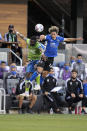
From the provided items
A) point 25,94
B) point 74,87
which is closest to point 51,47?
point 25,94

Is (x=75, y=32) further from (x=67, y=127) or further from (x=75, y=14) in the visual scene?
(x=67, y=127)

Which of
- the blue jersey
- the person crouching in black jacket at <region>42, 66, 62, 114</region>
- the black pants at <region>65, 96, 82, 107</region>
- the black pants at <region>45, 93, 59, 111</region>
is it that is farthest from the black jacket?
the blue jersey

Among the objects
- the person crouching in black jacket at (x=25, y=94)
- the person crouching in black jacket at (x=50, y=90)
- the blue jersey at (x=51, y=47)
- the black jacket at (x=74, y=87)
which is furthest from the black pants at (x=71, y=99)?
the blue jersey at (x=51, y=47)

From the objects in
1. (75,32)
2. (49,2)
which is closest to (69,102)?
(75,32)

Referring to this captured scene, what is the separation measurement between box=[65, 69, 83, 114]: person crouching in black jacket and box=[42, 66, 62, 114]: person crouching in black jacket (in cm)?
44

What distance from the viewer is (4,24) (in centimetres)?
2781

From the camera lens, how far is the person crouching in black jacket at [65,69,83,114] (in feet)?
65.9

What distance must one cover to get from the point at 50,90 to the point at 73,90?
786mm

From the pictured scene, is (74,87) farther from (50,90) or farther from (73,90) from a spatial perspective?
(50,90)

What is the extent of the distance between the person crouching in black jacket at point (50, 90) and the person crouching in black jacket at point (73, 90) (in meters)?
0.44

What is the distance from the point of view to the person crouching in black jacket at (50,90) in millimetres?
19703

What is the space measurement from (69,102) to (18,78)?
1962 mm

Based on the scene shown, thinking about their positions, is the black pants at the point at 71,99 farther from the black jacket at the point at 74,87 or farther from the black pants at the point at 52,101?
the black pants at the point at 52,101

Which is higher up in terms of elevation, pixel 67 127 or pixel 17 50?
pixel 17 50
